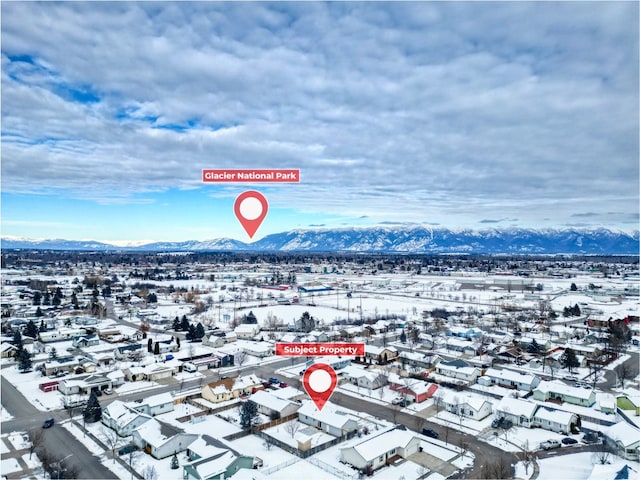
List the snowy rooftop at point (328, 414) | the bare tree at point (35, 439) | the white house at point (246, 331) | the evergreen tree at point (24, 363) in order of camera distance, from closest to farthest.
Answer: the bare tree at point (35, 439) < the snowy rooftop at point (328, 414) < the evergreen tree at point (24, 363) < the white house at point (246, 331)

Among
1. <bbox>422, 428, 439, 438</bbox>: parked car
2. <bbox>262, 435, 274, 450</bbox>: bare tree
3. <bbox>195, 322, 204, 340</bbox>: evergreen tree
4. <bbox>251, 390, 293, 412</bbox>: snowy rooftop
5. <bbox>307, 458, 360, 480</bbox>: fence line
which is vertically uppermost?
<bbox>195, 322, 204, 340</bbox>: evergreen tree

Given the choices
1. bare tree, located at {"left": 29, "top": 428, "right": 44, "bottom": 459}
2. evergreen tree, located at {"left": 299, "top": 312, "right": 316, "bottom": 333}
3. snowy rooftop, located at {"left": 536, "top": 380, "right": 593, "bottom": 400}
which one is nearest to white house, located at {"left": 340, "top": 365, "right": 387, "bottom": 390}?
snowy rooftop, located at {"left": 536, "top": 380, "right": 593, "bottom": 400}

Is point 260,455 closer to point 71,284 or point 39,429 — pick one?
point 39,429

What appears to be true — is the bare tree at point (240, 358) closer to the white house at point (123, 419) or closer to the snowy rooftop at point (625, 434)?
the white house at point (123, 419)

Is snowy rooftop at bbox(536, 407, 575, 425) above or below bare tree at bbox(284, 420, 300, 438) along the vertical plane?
above

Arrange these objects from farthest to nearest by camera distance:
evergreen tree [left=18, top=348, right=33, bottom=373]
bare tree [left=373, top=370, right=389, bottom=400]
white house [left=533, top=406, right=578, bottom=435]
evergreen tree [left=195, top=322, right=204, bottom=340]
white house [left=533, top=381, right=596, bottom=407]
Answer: evergreen tree [left=195, top=322, right=204, bottom=340] < evergreen tree [left=18, top=348, right=33, bottom=373] < bare tree [left=373, top=370, right=389, bottom=400] < white house [left=533, top=381, right=596, bottom=407] < white house [left=533, top=406, right=578, bottom=435]

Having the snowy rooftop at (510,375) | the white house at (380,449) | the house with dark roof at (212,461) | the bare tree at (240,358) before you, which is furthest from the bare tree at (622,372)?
the bare tree at (240,358)

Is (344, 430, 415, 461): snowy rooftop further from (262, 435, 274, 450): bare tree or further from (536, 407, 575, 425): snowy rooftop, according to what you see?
(536, 407, 575, 425): snowy rooftop
